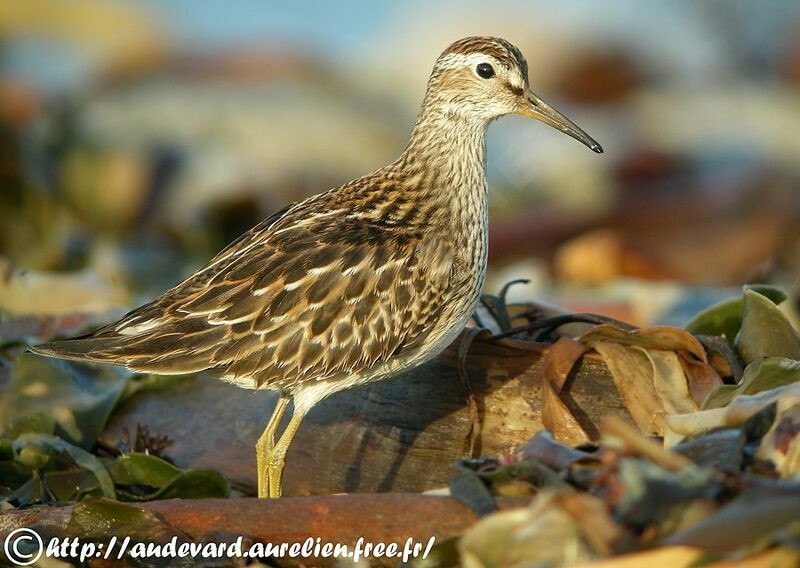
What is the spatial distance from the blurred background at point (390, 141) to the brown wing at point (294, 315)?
1983mm

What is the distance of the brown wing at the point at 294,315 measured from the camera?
5117 mm

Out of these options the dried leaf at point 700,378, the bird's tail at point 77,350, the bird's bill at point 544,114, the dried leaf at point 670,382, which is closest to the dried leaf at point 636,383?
the dried leaf at point 670,382

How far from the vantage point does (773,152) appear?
14578 mm

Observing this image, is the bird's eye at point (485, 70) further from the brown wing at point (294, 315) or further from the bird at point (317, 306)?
the brown wing at point (294, 315)

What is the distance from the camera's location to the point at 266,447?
17.7 ft

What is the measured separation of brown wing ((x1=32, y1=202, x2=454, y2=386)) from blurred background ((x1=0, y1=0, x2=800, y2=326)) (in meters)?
1.98

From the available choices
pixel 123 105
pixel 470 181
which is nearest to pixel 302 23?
pixel 123 105

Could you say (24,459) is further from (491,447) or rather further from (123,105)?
(123,105)

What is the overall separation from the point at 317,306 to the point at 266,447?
0.66 m

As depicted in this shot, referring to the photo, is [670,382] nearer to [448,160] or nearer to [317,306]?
[317,306]

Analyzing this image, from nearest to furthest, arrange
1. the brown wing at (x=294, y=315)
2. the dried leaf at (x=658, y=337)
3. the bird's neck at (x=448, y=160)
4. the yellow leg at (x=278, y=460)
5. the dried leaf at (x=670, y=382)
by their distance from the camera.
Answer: the dried leaf at (x=670, y=382), the dried leaf at (x=658, y=337), the brown wing at (x=294, y=315), the yellow leg at (x=278, y=460), the bird's neck at (x=448, y=160)

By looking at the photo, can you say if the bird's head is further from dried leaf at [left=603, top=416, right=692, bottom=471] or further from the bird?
dried leaf at [left=603, top=416, right=692, bottom=471]

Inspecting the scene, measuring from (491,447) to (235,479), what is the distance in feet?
4.16

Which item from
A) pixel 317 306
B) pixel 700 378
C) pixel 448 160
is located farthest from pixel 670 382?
pixel 448 160
